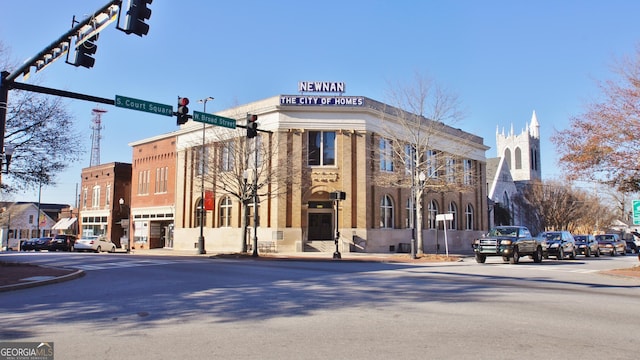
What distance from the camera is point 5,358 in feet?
20.0

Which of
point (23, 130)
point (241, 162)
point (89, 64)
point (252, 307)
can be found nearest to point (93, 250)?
point (241, 162)

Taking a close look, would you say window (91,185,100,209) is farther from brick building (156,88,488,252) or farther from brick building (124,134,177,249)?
brick building (156,88,488,252)

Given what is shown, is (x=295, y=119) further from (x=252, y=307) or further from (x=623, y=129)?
(x=252, y=307)

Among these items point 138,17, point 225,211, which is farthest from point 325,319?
point 225,211

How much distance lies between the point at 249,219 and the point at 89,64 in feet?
82.7

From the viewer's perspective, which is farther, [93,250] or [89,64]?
[93,250]

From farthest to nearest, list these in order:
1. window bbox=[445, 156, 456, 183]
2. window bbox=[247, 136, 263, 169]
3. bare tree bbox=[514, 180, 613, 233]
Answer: bare tree bbox=[514, 180, 613, 233] → window bbox=[247, 136, 263, 169] → window bbox=[445, 156, 456, 183]

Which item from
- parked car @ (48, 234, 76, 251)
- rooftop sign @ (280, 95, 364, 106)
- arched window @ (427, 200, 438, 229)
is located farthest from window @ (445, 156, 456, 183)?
parked car @ (48, 234, 76, 251)

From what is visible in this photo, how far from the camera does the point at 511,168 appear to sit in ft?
374

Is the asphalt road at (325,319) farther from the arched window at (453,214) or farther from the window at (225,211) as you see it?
the arched window at (453,214)

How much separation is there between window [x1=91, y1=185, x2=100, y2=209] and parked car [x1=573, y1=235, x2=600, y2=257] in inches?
1871

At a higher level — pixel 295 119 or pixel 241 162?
pixel 295 119

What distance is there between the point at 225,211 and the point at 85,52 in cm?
2809

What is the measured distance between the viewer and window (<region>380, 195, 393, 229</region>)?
38594 millimetres
